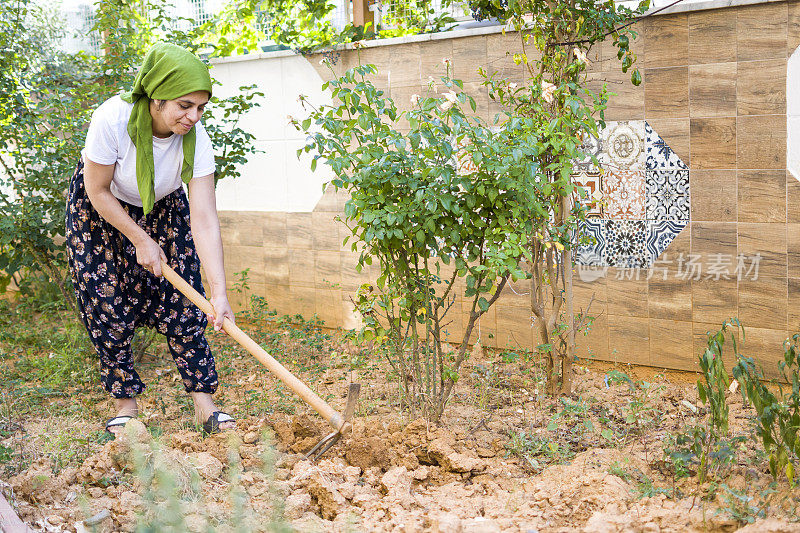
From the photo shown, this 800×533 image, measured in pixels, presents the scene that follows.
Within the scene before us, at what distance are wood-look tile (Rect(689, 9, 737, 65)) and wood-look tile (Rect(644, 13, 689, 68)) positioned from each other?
1.4 inches

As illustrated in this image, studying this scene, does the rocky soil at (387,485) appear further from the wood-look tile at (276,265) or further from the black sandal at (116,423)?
the wood-look tile at (276,265)

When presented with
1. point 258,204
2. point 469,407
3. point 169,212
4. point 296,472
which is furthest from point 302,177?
point 296,472

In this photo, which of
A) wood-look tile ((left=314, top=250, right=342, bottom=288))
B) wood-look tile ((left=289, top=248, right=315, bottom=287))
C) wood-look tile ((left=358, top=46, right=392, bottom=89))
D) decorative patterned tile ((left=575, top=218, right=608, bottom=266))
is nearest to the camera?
decorative patterned tile ((left=575, top=218, right=608, bottom=266))

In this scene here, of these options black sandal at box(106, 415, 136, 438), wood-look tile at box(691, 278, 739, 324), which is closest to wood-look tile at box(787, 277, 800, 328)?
wood-look tile at box(691, 278, 739, 324)

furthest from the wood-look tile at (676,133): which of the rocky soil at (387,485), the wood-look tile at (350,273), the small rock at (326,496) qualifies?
the small rock at (326,496)

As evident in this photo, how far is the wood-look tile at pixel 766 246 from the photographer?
12.7 ft

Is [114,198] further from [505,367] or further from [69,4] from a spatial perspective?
[69,4]

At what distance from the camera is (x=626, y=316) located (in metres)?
4.36

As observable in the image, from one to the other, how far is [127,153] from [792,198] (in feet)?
10.4

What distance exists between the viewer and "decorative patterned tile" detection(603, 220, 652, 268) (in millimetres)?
4242

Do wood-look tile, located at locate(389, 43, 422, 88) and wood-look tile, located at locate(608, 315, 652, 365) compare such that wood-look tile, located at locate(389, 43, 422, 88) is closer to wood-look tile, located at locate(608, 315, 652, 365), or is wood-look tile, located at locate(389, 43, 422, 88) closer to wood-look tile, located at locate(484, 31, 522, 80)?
wood-look tile, located at locate(484, 31, 522, 80)

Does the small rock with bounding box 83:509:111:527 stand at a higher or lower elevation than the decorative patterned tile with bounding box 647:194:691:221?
lower

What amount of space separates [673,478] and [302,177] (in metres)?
3.46

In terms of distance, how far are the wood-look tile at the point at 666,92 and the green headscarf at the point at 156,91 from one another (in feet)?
7.79
